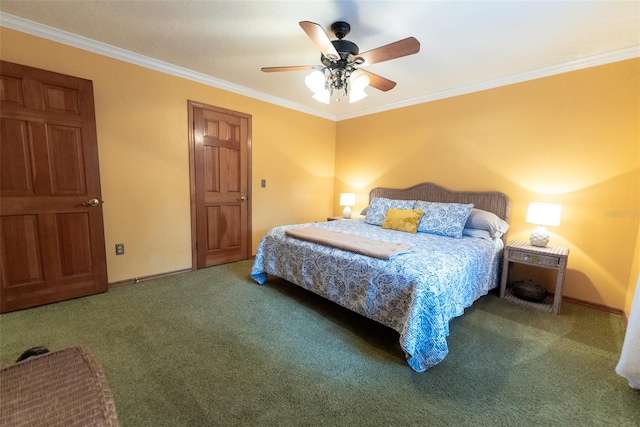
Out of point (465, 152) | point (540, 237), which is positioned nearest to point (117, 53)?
A: point (465, 152)

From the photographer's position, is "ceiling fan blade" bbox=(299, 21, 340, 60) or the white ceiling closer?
"ceiling fan blade" bbox=(299, 21, 340, 60)

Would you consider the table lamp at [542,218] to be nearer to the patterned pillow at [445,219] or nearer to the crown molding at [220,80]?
the patterned pillow at [445,219]

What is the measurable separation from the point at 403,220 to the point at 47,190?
3.54 metres

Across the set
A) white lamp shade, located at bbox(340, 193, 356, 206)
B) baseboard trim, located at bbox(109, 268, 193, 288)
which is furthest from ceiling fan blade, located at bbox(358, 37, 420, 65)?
baseboard trim, located at bbox(109, 268, 193, 288)

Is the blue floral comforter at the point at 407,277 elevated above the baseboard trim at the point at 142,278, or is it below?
above

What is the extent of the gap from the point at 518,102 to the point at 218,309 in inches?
152

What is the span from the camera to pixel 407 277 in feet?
5.91

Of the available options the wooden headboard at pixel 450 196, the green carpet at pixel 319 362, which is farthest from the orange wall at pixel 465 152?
the green carpet at pixel 319 362

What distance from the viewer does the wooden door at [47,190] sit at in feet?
7.29

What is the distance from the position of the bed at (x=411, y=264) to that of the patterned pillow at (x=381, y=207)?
0.5 inches

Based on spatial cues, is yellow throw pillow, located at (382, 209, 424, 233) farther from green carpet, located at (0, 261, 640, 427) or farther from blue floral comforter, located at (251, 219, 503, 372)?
green carpet, located at (0, 261, 640, 427)

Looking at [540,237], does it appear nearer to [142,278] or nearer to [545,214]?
[545,214]

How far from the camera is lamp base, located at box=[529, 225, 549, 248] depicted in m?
2.65

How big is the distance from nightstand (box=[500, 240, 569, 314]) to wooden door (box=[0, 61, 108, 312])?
4161 mm
